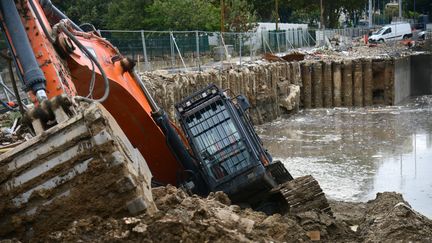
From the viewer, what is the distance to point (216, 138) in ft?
30.6

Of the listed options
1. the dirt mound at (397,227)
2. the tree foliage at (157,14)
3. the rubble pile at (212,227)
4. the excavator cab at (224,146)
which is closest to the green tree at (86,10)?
the tree foliage at (157,14)

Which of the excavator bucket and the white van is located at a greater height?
the excavator bucket

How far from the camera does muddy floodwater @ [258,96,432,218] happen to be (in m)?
15.5

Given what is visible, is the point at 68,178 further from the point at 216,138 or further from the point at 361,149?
the point at 361,149

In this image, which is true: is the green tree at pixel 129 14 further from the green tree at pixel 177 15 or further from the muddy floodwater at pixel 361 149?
the muddy floodwater at pixel 361 149

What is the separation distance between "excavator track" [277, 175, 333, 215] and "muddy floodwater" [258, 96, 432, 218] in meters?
4.40

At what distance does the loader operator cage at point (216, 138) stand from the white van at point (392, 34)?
5629 cm

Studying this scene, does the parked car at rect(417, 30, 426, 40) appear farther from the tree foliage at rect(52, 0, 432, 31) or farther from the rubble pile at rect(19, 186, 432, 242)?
the rubble pile at rect(19, 186, 432, 242)

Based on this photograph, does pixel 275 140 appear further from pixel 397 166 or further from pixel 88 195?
pixel 88 195

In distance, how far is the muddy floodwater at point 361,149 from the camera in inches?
611

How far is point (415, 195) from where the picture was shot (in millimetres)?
14562

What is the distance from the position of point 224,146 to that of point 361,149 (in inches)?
490

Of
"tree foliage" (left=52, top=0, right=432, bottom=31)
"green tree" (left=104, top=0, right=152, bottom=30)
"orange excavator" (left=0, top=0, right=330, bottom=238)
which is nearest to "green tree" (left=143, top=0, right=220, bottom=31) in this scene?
"tree foliage" (left=52, top=0, right=432, bottom=31)

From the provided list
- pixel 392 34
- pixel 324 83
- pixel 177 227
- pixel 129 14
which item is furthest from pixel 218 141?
pixel 392 34
